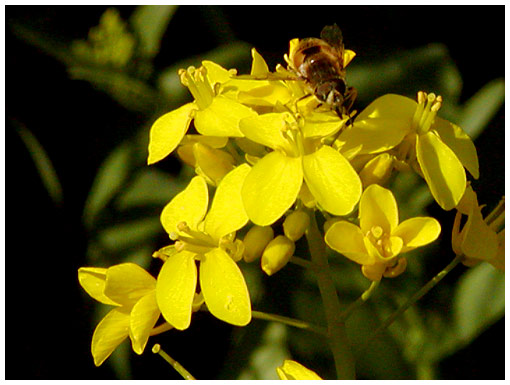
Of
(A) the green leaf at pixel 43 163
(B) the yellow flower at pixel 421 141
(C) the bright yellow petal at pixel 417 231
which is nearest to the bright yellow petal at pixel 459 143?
(B) the yellow flower at pixel 421 141

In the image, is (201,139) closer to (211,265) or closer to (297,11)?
(211,265)

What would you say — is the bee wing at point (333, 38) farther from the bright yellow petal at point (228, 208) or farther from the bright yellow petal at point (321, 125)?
the bright yellow petal at point (228, 208)

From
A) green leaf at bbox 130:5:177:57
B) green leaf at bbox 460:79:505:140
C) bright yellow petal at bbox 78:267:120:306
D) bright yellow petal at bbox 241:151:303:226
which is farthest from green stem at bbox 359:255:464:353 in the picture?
green leaf at bbox 130:5:177:57

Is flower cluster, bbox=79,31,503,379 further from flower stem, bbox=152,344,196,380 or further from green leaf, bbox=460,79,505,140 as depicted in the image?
green leaf, bbox=460,79,505,140

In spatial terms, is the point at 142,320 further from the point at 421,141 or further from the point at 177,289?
the point at 421,141

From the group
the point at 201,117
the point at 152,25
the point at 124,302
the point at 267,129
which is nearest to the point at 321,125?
the point at 267,129

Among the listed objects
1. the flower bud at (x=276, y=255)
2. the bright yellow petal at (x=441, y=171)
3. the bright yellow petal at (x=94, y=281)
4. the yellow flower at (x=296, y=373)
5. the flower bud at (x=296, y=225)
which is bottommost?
the yellow flower at (x=296, y=373)
